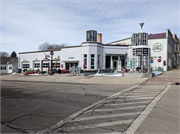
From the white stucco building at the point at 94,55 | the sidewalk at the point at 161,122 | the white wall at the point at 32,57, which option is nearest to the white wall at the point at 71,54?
the white stucco building at the point at 94,55

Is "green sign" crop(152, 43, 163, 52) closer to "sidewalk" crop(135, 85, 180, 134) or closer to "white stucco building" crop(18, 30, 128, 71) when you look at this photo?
"white stucco building" crop(18, 30, 128, 71)

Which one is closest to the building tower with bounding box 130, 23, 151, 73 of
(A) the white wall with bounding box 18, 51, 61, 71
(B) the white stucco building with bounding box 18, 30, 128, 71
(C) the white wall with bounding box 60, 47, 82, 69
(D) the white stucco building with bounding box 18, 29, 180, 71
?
(D) the white stucco building with bounding box 18, 29, 180, 71

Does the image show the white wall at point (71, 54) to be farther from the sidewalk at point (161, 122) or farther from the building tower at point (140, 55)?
the sidewalk at point (161, 122)

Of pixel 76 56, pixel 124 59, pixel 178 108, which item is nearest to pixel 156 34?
pixel 124 59

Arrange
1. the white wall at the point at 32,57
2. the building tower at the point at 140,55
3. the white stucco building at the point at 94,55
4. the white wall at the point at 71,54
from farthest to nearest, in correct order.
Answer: the white wall at the point at 32,57, the white wall at the point at 71,54, the white stucco building at the point at 94,55, the building tower at the point at 140,55

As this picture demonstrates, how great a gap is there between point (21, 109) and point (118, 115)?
415 cm

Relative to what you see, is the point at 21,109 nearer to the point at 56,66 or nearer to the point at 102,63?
the point at 102,63

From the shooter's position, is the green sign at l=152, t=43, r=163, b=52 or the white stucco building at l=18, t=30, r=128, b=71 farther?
the green sign at l=152, t=43, r=163, b=52

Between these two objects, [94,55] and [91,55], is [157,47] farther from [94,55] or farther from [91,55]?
[91,55]

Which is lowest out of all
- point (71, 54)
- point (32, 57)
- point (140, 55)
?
point (140, 55)

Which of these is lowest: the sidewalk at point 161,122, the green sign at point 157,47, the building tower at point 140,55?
the sidewalk at point 161,122

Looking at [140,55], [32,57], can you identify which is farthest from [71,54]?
[140,55]

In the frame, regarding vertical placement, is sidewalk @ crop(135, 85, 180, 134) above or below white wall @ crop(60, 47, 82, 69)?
below

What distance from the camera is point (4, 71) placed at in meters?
45.7
